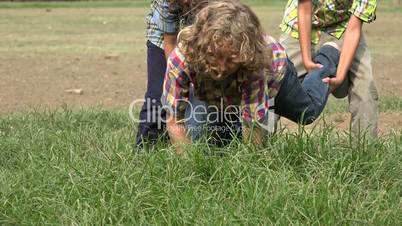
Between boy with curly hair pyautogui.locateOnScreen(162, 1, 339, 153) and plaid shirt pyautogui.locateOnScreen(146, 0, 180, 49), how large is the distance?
592mm

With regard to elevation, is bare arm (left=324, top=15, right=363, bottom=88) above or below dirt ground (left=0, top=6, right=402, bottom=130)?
above

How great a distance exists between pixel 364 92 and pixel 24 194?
2.41m

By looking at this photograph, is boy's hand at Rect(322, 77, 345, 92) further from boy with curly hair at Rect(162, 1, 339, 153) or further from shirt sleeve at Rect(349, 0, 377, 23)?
shirt sleeve at Rect(349, 0, 377, 23)

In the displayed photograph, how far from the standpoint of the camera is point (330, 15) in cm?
546

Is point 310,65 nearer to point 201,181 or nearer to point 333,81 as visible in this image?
point 333,81

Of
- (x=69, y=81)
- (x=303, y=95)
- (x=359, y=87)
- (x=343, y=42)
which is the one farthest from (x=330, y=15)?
(x=69, y=81)

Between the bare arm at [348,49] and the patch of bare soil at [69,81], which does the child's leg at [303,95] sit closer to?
the bare arm at [348,49]

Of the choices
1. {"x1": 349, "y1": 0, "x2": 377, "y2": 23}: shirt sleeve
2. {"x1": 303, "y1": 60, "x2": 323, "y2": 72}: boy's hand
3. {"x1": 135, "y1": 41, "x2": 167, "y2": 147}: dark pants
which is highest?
{"x1": 349, "y1": 0, "x2": 377, "y2": 23}: shirt sleeve

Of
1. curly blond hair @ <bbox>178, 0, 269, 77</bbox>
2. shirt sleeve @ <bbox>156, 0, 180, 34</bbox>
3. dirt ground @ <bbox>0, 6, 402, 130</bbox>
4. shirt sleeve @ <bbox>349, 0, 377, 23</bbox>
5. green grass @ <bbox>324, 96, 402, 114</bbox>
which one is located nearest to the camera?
curly blond hair @ <bbox>178, 0, 269, 77</bbox>

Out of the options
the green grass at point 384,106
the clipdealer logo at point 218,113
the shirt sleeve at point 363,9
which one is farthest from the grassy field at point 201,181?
the green grass at point 384,106

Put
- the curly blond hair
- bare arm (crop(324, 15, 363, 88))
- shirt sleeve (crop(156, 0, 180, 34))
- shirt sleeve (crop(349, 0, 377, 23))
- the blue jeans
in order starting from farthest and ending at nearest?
shirt sleeve (crop(349, 0, 377, 23)) → bare arm (crop(324, 15, 363, 88)) → shirt sleeve (crop(156, 0, 180, 34)) → the blue jeans → the curly blond hair

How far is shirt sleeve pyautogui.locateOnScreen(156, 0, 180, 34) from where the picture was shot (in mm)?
4918

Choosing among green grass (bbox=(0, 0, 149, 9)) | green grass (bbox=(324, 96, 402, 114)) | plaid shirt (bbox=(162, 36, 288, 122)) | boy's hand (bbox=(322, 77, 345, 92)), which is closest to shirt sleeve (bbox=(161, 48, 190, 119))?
plaid shirt (bbox=(162, 36, 288, 122))

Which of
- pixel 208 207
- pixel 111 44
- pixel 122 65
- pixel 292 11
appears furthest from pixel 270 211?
pixel 111 44
